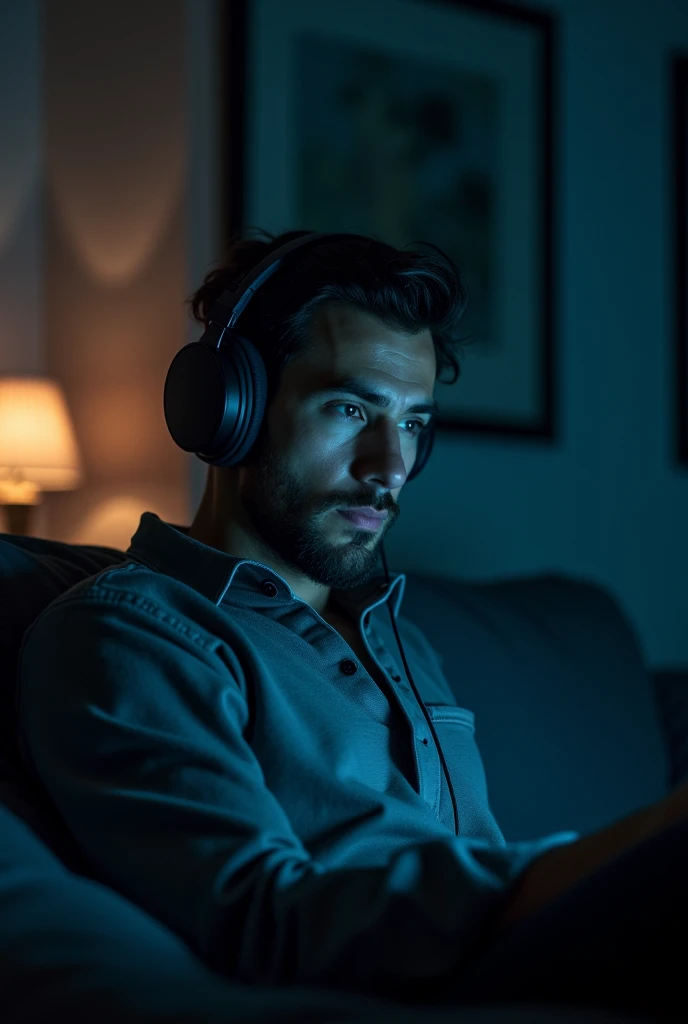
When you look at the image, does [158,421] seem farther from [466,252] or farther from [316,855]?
[316,855]

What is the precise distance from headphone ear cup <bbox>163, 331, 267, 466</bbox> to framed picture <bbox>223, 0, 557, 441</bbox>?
3.25 ft

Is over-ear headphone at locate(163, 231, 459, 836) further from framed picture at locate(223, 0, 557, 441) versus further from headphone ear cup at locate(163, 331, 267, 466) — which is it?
framed picture at locate(223, 0, 557, 441)

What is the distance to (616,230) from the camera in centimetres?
260

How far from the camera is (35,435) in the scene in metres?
2.14

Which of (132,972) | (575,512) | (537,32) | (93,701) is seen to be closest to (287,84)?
(537,32)

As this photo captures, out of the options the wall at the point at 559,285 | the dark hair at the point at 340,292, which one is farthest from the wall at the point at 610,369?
the dark hair at the point at 340,292

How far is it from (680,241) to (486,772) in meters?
1.66

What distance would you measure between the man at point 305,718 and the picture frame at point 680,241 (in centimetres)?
132

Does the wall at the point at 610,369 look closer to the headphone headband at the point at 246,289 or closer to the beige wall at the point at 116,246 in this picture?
the beige wall at the point at 116,246

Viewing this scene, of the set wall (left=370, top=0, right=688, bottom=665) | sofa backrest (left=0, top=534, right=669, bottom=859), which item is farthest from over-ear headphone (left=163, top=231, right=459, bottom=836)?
wall (left=370, top=0, right=688, bottom=665)

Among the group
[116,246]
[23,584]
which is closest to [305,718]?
[23,584]

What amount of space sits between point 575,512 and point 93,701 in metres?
1.79

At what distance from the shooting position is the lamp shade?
7.00 feet

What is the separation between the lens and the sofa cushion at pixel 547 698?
1556 mm
